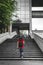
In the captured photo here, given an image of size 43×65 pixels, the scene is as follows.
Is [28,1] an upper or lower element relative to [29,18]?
upper

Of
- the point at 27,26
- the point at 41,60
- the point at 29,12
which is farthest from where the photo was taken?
the point at 27,26

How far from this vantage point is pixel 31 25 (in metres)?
81.6

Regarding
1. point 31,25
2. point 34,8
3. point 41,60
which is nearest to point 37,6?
point 34,8

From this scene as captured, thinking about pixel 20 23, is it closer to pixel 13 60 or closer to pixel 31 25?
pixel 31 25

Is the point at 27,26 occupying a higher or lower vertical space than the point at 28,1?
lower

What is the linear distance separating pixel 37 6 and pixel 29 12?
4931 millimetres

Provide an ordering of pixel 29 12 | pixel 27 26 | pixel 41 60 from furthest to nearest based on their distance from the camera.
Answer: pixel 27 26 < pixel 29 12 < pixel 41 60

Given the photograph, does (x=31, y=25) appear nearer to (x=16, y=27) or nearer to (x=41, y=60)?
(x=16, y=27)

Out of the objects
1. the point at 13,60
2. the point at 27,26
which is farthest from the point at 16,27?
the point at 13,60

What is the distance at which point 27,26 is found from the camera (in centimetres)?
8706

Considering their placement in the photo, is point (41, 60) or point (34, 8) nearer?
point (41, 60)

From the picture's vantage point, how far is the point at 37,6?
8250cm

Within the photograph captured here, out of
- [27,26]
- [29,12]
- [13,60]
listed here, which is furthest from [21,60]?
[27,26]

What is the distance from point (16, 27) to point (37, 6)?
12.4m
